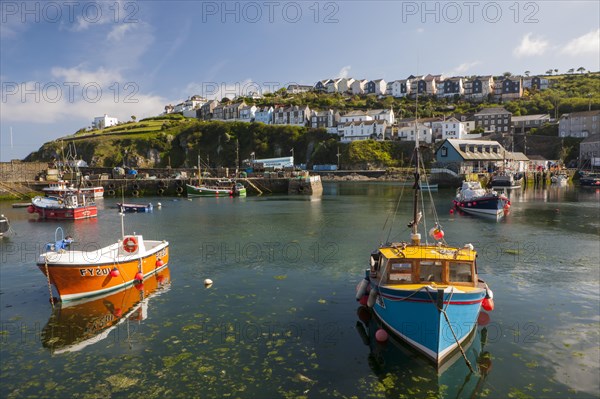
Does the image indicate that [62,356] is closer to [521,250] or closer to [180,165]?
[521,250]

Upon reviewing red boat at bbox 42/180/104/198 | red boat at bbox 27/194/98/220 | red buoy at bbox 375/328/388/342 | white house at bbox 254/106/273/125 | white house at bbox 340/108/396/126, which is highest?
white house at bbox 254/106/273/125

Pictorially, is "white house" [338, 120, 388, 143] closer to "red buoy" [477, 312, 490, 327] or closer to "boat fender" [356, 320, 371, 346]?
"red buoy" [477, 312, 490, 327]

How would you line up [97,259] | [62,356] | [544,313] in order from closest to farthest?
[62,356], [544,313], [97,259]

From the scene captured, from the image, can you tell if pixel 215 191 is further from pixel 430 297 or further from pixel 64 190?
pixel 430 297

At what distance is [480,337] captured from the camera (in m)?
15.0

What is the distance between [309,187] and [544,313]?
222ft

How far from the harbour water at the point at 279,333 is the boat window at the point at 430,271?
2.60 metres

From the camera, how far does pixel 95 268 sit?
63.3 feet

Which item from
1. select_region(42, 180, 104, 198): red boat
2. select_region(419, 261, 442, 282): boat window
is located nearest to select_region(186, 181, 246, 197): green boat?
select_region(42, 180, 104, 198): red boat

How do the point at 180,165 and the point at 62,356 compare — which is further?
the point at 180,165

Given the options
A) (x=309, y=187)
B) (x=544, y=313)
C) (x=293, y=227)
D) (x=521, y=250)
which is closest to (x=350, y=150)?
(x=309, y=187)

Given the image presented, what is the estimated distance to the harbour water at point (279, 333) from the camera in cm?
1200

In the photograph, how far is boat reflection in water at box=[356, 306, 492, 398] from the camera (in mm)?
11797

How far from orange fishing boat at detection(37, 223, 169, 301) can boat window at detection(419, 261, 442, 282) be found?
14399mm
